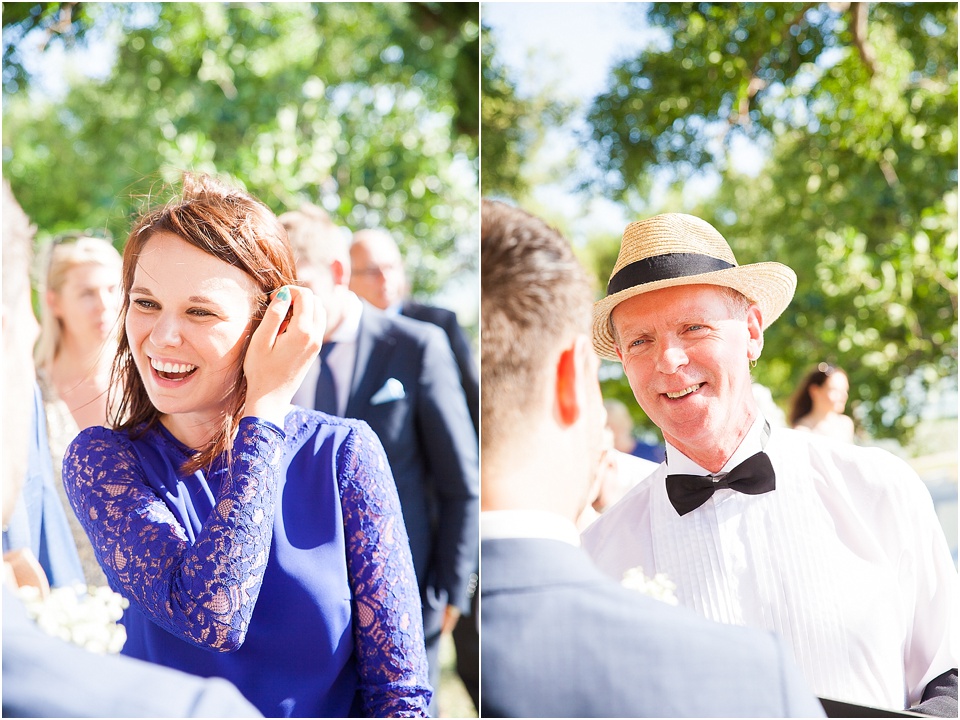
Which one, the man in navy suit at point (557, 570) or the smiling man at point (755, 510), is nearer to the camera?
the man in navy suit at point (557, 570)

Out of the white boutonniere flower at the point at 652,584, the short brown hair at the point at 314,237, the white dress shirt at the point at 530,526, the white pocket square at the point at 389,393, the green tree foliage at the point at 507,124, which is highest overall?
the green tree foliage at the point at 507,124

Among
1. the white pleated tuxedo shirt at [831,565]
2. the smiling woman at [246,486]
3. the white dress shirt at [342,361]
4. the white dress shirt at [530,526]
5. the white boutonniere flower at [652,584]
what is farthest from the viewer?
the white dress shirt at [342,361]

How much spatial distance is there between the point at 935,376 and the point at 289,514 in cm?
203

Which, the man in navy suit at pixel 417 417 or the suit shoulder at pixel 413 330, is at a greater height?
the suit shoulder at pixel 413 330

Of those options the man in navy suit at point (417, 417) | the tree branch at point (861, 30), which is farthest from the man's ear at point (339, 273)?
the tree branch at point (861, 30)

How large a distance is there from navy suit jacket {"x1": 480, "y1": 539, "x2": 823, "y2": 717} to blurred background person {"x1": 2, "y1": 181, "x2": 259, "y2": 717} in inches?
28.5

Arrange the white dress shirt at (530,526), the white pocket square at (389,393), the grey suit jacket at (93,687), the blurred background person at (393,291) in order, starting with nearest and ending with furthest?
the grey suit jacket at (93,687) → the white dress shirt at (530,526) → the white pocket square at (389,393) → the blurred background person at (393,291)

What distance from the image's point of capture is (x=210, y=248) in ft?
7.64

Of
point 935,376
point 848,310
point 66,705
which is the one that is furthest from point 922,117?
point 66,705

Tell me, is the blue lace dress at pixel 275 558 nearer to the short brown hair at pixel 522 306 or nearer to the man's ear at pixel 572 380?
the short brown hair at pixel 522 306

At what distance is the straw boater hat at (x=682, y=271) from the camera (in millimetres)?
2576

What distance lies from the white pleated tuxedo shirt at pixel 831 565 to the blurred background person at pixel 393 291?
79cm

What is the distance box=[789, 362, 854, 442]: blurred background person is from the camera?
264 cm

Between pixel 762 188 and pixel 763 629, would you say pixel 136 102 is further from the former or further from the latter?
pixel 763 629
